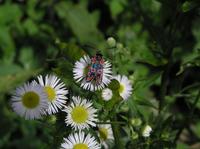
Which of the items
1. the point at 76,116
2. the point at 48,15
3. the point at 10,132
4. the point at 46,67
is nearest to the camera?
the point at 76,116

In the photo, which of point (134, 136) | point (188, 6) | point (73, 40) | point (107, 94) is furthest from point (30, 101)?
point (73, 40)

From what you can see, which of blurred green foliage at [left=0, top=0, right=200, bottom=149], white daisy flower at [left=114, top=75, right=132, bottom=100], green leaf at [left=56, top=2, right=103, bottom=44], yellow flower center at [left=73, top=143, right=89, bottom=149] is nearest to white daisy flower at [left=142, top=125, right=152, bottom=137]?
white daisy flower at [left=114, top=75, right=132, bottom=100]

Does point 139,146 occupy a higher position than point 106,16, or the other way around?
point 106,16

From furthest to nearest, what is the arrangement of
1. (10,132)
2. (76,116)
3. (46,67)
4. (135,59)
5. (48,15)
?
1. (48,15)
2. (46,67)
3. (10,132)
4. (135,59)
5. (76,116)

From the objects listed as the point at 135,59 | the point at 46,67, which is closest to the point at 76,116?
the point at 135,59

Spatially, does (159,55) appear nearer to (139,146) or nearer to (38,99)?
(139,146)

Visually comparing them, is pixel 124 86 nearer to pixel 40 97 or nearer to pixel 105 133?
pixel 105 133

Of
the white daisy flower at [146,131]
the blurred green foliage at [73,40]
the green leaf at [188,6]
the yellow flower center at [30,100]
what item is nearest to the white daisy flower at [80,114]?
the yellow flower center at [30,100]
